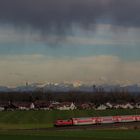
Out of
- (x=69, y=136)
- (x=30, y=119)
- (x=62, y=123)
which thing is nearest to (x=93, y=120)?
(x=62, y=123)

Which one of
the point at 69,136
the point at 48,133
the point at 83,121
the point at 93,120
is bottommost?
the point at 69,136

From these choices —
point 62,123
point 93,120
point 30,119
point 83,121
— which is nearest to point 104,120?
point 93,120

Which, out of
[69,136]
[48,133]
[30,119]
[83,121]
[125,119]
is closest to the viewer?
[69,136]

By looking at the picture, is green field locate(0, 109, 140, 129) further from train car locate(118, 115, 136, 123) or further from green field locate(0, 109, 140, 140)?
train car locate(118, 115, 136, 123)

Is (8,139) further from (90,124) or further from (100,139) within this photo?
(90,124)

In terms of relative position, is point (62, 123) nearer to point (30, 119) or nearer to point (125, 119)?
point (125, 119)

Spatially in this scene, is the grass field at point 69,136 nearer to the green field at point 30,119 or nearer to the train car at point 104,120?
the green field at point 30,119

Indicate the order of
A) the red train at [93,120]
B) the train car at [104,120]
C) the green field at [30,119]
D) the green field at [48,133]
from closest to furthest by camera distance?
the green field at [48,133] → the green field at [30,119] → the red train at [93,120] → the train car at [104,120]

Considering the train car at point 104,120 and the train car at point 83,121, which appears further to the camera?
the train car at point 104,120

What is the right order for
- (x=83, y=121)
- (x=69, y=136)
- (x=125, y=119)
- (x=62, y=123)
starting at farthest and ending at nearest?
(x=125, y=119) → (x=83, y=121) → (x=62, y=123) → (x=69, y=136)

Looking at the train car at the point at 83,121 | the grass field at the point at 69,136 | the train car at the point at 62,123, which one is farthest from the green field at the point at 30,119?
the grass field at the point at 69,136

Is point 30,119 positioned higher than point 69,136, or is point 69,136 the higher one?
point 30,119

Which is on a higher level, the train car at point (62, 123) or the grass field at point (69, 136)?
the train car at point (62, 123)

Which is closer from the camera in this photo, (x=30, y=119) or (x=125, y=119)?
(x=125, y=119)
